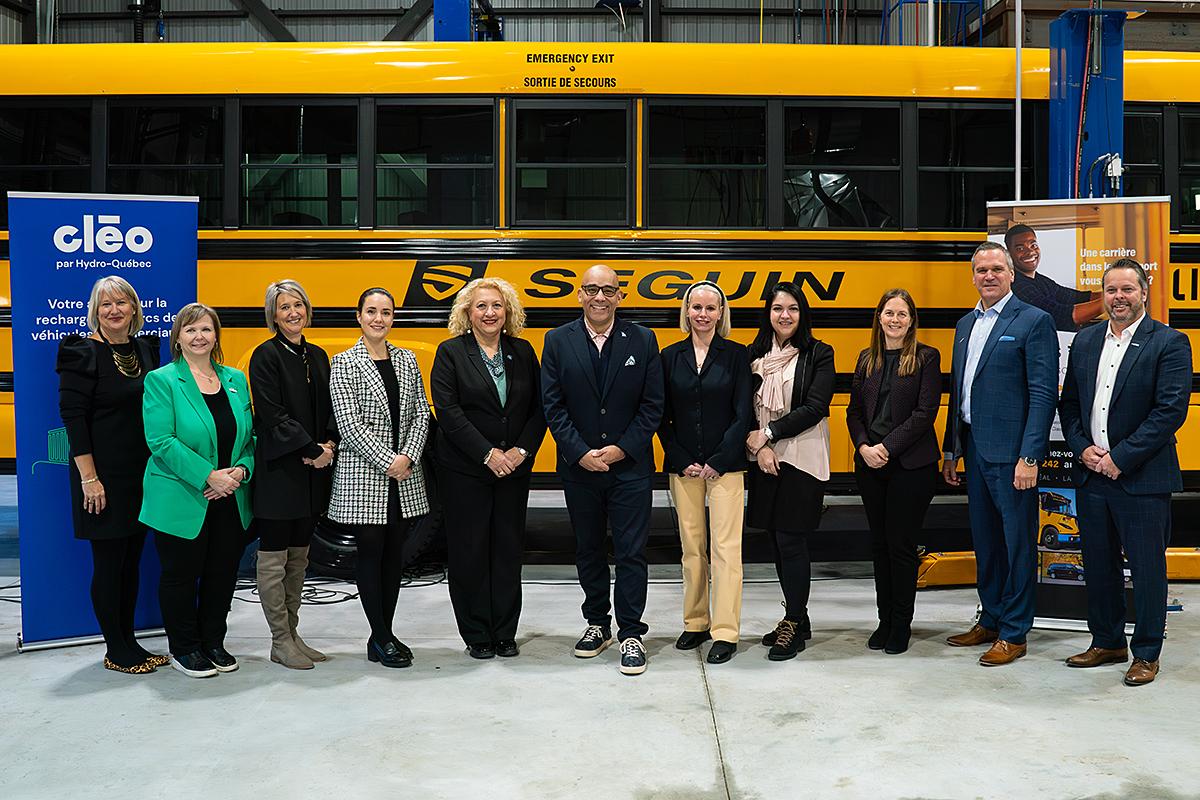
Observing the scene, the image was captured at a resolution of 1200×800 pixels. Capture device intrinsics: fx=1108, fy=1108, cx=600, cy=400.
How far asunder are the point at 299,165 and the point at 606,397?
248 centimetres

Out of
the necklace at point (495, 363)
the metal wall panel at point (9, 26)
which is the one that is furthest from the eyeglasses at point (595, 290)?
the metal wall panel at point (9, 26)

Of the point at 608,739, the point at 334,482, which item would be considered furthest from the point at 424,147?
the point at 608,739

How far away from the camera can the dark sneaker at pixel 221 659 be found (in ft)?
14.6

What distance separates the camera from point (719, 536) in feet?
15.2

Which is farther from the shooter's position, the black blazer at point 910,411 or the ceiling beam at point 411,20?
the ceiling beam at point 411,20

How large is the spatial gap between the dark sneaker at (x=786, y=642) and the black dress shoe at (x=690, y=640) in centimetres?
31

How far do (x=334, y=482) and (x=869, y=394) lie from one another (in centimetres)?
227

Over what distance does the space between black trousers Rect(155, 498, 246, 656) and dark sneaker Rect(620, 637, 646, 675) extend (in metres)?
1.60

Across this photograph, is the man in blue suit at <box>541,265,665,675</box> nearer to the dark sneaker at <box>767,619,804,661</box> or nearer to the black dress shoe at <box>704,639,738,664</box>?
the black dress shoe at <box>704,639,738,664</box>

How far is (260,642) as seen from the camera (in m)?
4.90

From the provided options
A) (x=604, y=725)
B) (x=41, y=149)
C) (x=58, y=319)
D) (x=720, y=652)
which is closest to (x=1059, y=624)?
(x=720, y=652)

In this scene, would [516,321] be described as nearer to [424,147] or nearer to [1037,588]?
[424,147]

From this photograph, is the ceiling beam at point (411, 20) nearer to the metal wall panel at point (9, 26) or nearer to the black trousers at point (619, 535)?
the metal wall panel at point (9, 26)

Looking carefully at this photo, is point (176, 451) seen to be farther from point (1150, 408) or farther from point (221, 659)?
point (1150, 408)
